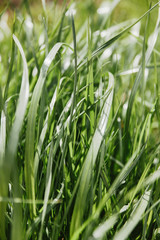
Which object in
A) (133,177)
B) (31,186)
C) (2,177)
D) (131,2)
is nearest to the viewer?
(2,177)

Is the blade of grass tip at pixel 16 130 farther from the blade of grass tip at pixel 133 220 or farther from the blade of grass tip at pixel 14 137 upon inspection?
the blade of grass tip at pixel 133 220

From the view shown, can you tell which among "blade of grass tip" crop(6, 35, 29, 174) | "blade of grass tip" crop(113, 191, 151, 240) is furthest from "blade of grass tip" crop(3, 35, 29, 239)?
"blade of grass tip" crop(113, 191, 151, 240)

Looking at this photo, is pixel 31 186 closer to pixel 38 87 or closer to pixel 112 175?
pixel 38 87

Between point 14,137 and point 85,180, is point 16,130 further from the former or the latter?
point 85,180

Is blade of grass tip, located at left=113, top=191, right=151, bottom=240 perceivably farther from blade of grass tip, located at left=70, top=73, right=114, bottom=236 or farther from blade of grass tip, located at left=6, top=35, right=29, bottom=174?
blade of grass tip, located at left=6, top=35, right=29, bottom=174

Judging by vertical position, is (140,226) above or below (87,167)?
below

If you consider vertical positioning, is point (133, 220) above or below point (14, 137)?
below

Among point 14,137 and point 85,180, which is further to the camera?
point 85,180

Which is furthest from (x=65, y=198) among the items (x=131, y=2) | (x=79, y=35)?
(x=131, y=2)

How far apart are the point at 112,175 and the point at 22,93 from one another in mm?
386

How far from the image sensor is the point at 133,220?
40cm

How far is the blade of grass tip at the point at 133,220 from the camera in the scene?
38 centimetres

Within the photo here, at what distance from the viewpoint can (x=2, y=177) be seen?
0.30 m

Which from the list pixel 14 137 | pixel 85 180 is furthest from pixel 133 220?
pixel 14 137
